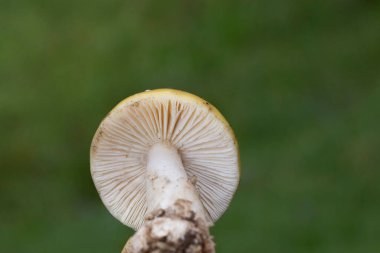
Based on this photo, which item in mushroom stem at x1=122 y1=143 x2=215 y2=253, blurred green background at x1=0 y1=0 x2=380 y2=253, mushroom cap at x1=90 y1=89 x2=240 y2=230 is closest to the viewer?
mushroom stem at x1=122 y1=143 x2=215 y2=253

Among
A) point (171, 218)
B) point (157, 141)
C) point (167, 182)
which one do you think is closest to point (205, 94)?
point (157, 141)

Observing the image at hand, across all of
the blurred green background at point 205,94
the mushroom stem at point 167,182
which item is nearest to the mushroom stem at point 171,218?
the mushroom stem at point 167,182

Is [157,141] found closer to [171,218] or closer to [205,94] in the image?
[171,218]

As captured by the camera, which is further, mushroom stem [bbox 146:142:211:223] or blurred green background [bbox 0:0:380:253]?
blurred green background [bbox 0:0:380:253]

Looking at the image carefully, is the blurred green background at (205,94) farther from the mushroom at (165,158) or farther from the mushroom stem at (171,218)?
the mushroom stem at (171,218)

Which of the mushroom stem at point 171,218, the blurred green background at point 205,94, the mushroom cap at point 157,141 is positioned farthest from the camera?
the blurred green background at point 205,94

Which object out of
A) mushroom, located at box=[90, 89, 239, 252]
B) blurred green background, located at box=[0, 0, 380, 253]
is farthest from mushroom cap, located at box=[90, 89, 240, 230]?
blurred green background, located at box=[0, 0, 380, 253]

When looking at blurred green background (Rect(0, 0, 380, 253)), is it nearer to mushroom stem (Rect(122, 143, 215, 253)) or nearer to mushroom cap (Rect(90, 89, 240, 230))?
mushroom cap (Rect(90, 89, 240, 230))

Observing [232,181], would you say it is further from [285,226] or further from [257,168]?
[257,168]
